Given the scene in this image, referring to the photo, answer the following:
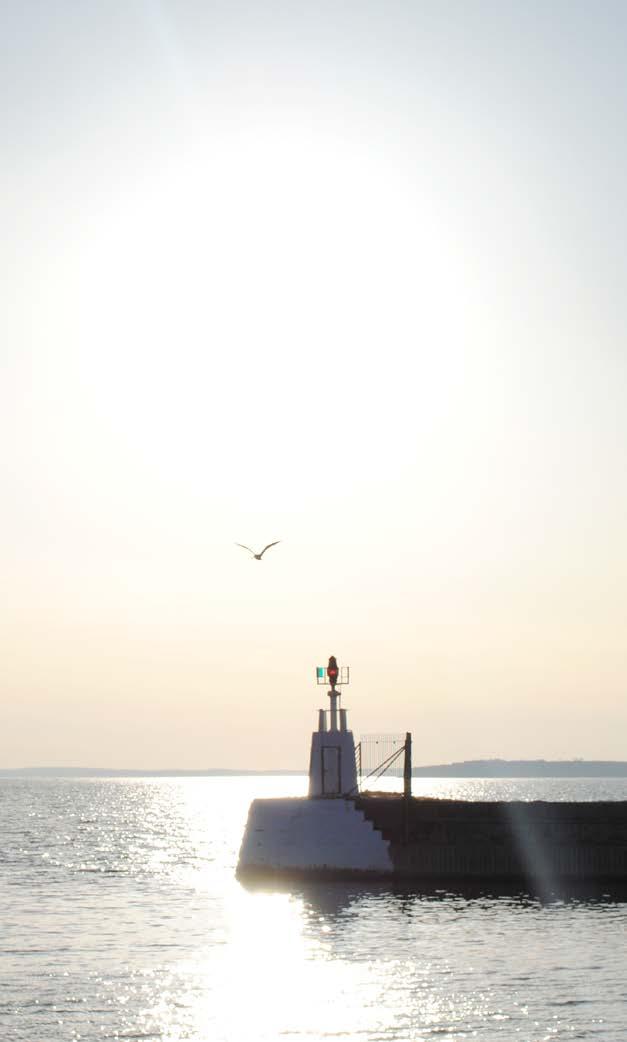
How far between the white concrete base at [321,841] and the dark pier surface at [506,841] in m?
0.60

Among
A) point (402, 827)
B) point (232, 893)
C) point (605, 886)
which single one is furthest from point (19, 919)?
point (605, 886)

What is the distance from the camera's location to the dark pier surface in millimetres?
49875

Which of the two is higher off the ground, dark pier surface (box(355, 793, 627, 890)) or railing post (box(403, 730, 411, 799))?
railing post (box(403, 730, 411, 799))

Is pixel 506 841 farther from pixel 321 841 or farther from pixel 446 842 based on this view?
pixel 321 841

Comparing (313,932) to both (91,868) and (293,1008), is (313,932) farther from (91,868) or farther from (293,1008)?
(91,868)

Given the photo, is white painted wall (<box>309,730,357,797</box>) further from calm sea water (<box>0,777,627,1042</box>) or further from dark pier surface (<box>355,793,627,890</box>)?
calm sea water (<box>0,777,627,1042</box>)

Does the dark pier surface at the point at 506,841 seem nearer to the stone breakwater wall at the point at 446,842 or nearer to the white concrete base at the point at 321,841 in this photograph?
the stone breakwater wall at the point at 446,842

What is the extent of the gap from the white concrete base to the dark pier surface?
0.60m

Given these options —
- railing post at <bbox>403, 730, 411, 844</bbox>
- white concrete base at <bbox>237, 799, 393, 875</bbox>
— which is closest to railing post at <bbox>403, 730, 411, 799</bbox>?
railing post at <bbox>403, 730, 411, 844</bbox>

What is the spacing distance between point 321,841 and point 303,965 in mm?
16691

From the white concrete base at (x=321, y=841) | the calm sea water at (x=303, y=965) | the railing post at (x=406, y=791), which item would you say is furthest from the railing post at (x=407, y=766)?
the calm sea water at (x=303, y=965)

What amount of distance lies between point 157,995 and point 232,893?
22232mm

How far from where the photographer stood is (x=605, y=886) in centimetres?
4994

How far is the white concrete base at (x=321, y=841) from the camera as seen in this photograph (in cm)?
4997
